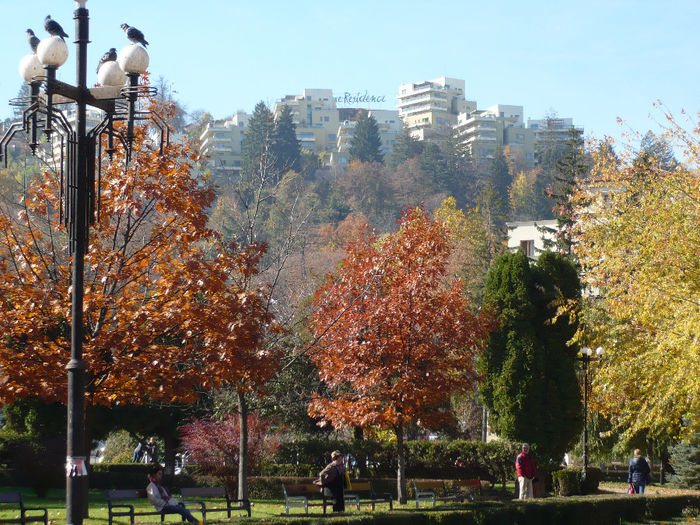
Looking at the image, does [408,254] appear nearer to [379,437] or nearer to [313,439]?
[313,439]

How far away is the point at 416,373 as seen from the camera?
71.2 feet

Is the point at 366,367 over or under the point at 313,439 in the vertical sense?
over

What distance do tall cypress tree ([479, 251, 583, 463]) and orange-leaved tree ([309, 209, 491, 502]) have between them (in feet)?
12.9

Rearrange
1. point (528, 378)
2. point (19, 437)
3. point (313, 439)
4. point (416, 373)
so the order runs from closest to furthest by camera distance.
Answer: point (416, 373) < point (19, 437) < point (528, 378) < point (313, 439)

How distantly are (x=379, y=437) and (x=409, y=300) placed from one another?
12.7 m

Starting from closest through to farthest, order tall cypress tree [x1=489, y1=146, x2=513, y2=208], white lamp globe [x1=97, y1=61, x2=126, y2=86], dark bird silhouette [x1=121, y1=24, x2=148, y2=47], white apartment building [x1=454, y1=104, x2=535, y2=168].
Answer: dark bird silhouette [x1=121, y1=24, x2=148, y2=47] → white lamp globe [x1=97, y1=61, x2=126, y2=86] → tall cypress tree [x1=489, y1=146, x2=513, y2=208] → white apartment building [x1=454, y1=104, x2=535, y2=168]

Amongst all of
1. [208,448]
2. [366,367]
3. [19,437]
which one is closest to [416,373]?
[366,367]

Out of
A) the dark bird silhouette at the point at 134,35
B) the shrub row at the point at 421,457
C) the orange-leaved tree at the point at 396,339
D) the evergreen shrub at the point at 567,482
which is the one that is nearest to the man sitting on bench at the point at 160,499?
the dark bird silhouette at the point at 134,35

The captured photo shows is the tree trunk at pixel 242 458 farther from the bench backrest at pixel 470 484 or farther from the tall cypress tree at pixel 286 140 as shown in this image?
the tall cypress tree at pixel 286 140

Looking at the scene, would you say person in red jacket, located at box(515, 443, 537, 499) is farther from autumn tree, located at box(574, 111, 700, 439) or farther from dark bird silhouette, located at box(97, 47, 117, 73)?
dark bird silhouette, located at box(97, 47, 117, 73)

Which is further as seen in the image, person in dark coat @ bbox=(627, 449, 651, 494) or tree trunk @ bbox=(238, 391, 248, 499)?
person in dark coat @ bbox=(627, 449, 651, 494)

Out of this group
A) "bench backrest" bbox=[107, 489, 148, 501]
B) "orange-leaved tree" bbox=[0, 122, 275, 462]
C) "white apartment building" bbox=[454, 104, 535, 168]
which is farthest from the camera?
"white apartment building" bbox=[454, 104, 535, 168]

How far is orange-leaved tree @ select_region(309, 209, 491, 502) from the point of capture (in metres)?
21.6

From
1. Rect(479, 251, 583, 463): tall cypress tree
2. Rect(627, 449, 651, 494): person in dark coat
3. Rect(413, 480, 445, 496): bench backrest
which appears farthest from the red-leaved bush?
Rect(627, 449, 651, 494): person in dark coat
